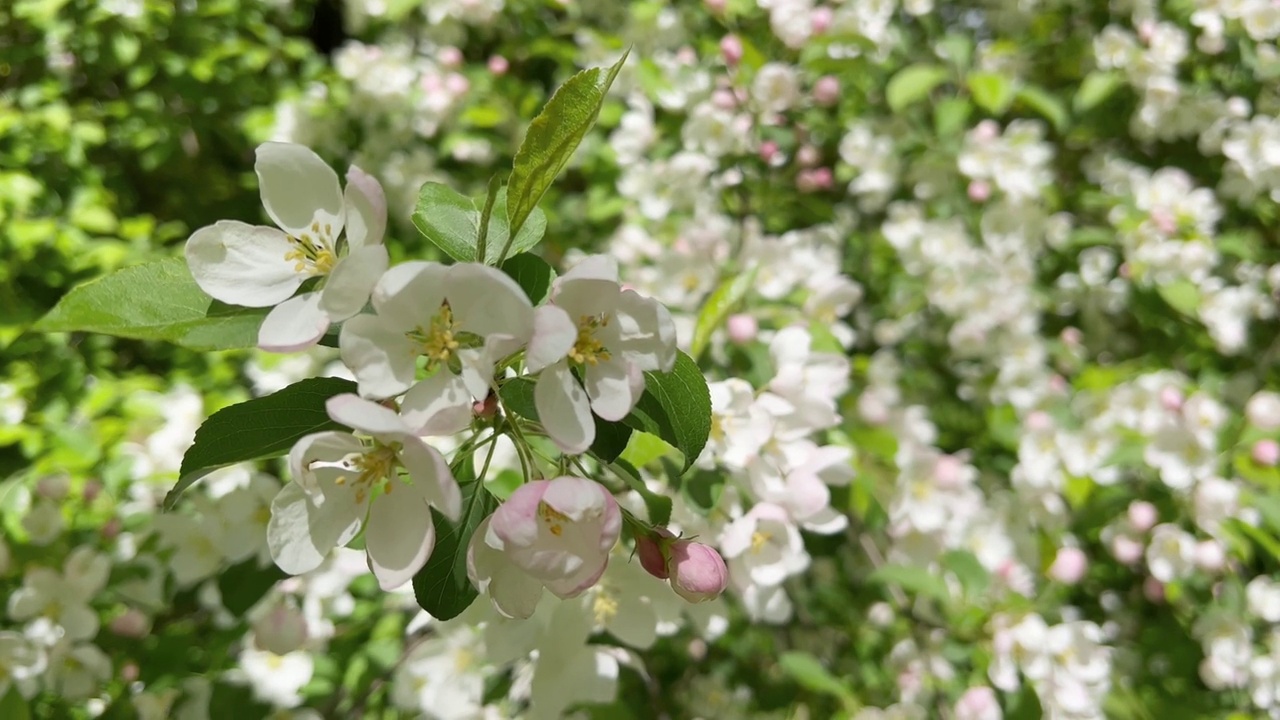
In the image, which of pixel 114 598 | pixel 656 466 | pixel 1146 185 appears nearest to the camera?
pixel 656 466

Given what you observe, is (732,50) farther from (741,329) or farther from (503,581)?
(503,581)

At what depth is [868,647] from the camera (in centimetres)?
216

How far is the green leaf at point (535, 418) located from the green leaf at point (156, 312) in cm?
23

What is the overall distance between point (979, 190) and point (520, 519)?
2.19 meters

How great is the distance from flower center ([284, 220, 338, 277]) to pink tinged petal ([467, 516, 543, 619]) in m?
0.30

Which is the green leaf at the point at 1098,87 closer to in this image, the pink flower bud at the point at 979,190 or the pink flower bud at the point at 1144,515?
the pink flower bud at the point at 979,190

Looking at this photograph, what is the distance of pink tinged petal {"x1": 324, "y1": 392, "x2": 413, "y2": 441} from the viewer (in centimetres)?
57

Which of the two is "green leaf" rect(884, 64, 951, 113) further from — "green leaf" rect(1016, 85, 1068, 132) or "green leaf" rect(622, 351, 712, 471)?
"green leaf" rect(622, 351, 712, 471)

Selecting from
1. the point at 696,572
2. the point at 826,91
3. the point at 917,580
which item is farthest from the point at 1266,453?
the point at 696,572

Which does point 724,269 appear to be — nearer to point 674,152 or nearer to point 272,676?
point 674,152

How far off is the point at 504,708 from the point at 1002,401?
1.72 m

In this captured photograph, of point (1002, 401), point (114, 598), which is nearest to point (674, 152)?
point (1002, 401)

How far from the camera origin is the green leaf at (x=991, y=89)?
2.20m

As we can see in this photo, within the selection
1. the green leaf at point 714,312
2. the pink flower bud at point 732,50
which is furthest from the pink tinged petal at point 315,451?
the pink flower bud at point 732,50
